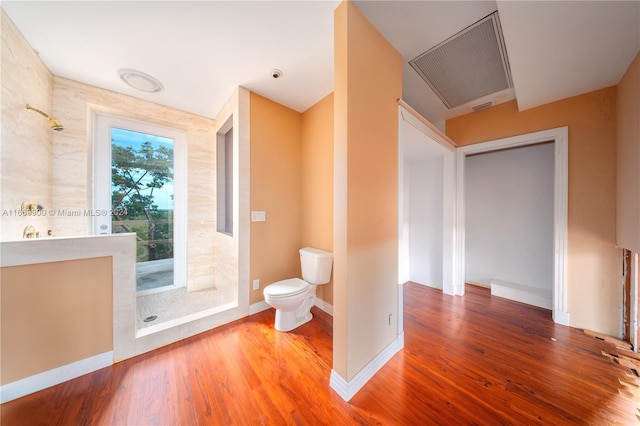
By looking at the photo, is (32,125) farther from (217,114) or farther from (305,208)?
(305,208)

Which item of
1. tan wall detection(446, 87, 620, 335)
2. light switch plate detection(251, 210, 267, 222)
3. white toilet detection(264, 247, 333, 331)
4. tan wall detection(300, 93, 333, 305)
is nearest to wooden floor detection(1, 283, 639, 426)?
white toilet detection(264, 247, 333, 331)

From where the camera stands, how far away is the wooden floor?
44.5 inches

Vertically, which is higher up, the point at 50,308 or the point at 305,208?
the point at 305,208

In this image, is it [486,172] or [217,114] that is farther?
[486,172]

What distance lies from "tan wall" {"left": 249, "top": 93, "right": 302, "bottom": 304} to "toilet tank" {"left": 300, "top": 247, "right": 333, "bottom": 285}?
15.6 inches

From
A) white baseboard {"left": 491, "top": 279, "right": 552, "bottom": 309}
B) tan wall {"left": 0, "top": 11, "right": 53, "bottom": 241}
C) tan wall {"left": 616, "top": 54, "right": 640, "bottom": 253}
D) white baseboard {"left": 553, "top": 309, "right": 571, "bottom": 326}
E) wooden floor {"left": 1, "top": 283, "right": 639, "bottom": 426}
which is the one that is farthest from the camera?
white baseboard {"left": 491, "top": 279, "right": 552, "bottom": 309}

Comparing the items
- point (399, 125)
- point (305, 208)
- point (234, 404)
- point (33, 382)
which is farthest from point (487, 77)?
point (33, 382)

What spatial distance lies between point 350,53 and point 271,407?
7.19 ft

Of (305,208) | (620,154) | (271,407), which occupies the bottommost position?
(271,407)

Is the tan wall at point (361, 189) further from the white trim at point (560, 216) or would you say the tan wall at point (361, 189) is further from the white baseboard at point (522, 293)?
the white baseboard at point (522, 293)

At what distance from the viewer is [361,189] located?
1330 mm

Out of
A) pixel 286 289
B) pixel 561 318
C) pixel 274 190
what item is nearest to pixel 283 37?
pixel 274 190

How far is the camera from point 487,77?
1.96m

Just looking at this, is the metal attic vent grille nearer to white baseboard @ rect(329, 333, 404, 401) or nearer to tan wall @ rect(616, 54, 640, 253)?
tan wall @ rect(616, 54, 640, 253)
